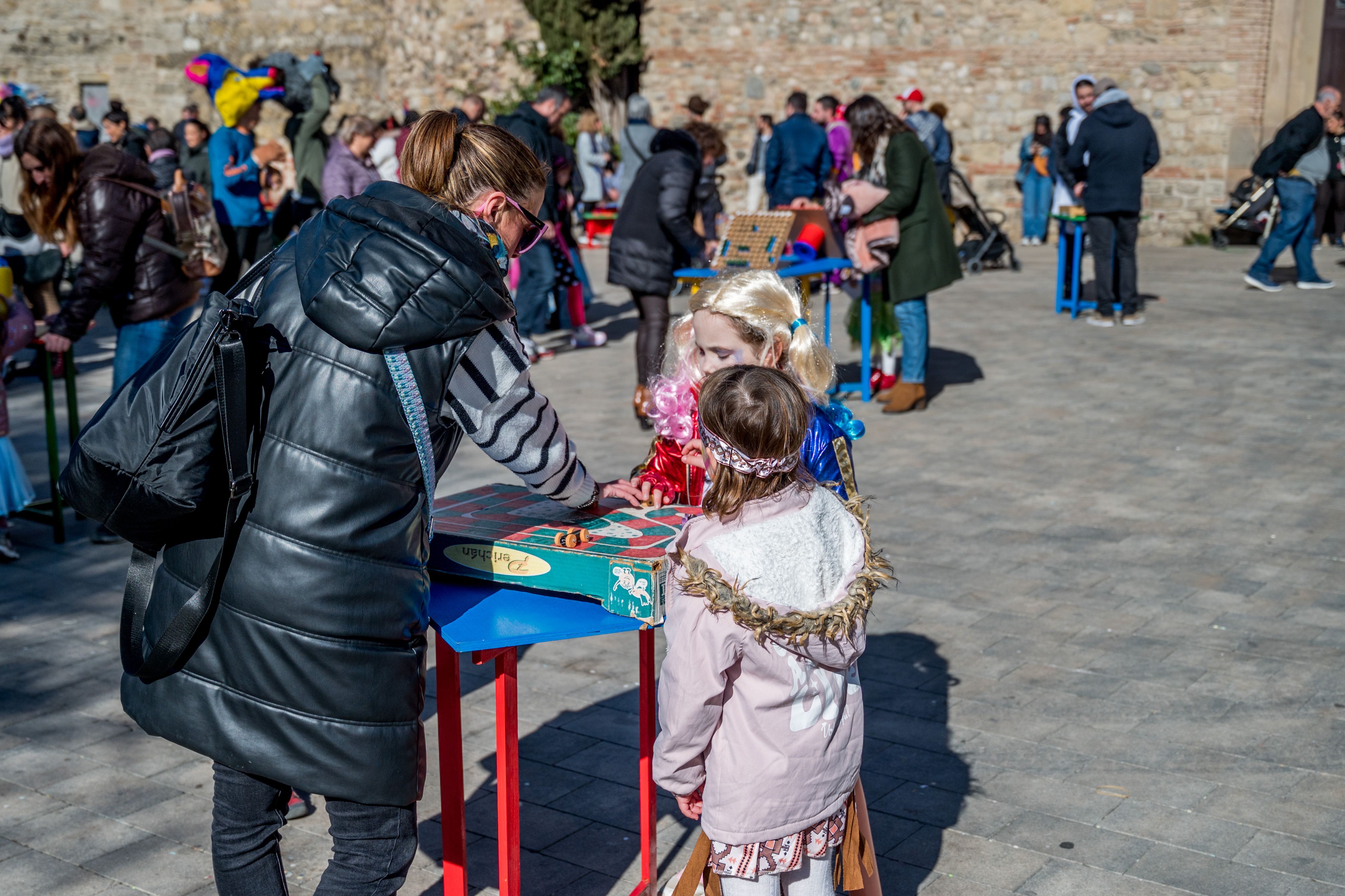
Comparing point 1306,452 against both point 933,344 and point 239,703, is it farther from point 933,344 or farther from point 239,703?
point 239,703

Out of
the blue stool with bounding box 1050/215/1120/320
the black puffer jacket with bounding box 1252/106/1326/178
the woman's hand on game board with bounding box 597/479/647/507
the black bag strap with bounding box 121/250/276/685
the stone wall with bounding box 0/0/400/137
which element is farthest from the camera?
the stone wall with bounding box 0/0/400/137

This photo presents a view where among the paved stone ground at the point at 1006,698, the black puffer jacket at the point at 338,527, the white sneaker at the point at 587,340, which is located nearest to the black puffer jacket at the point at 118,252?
the paved stone ground at the point at 1006,698

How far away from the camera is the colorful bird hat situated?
1089 centimetres

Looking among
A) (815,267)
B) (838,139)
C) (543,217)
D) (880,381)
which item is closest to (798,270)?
(815,267)

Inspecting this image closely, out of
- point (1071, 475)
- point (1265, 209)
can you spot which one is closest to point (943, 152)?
point (1265, 209)

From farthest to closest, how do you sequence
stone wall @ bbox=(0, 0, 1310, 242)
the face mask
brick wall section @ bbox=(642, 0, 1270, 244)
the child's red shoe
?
stone wall @ bbox=(0, 0, 1310, 242), brick wall section @ bbox=(642, 0, 1270, 244), the child's red shoe, the face mask

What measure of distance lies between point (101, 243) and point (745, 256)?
11.6ft

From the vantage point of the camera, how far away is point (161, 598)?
7.54ft

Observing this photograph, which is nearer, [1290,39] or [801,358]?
[801,358]

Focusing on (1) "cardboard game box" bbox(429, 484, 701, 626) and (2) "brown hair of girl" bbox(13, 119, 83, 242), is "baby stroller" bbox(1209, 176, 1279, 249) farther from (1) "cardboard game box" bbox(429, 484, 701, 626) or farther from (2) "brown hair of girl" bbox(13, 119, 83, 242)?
(1) "cardboard game box" bbox(429, 484, 701, 626)

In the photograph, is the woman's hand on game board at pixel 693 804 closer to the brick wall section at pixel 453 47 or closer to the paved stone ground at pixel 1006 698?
the paved stone ground at pixel 1006 698

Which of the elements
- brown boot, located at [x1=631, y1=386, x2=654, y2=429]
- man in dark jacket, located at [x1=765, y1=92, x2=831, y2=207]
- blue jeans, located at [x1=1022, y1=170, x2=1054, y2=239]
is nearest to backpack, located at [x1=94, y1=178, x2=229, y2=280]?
brown boot, located at [x1=631, y1=386, x2=654, y2=429]

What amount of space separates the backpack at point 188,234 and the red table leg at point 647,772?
3851 millimetres

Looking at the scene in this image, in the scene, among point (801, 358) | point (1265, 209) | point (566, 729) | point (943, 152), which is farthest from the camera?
point (1265, 209)
